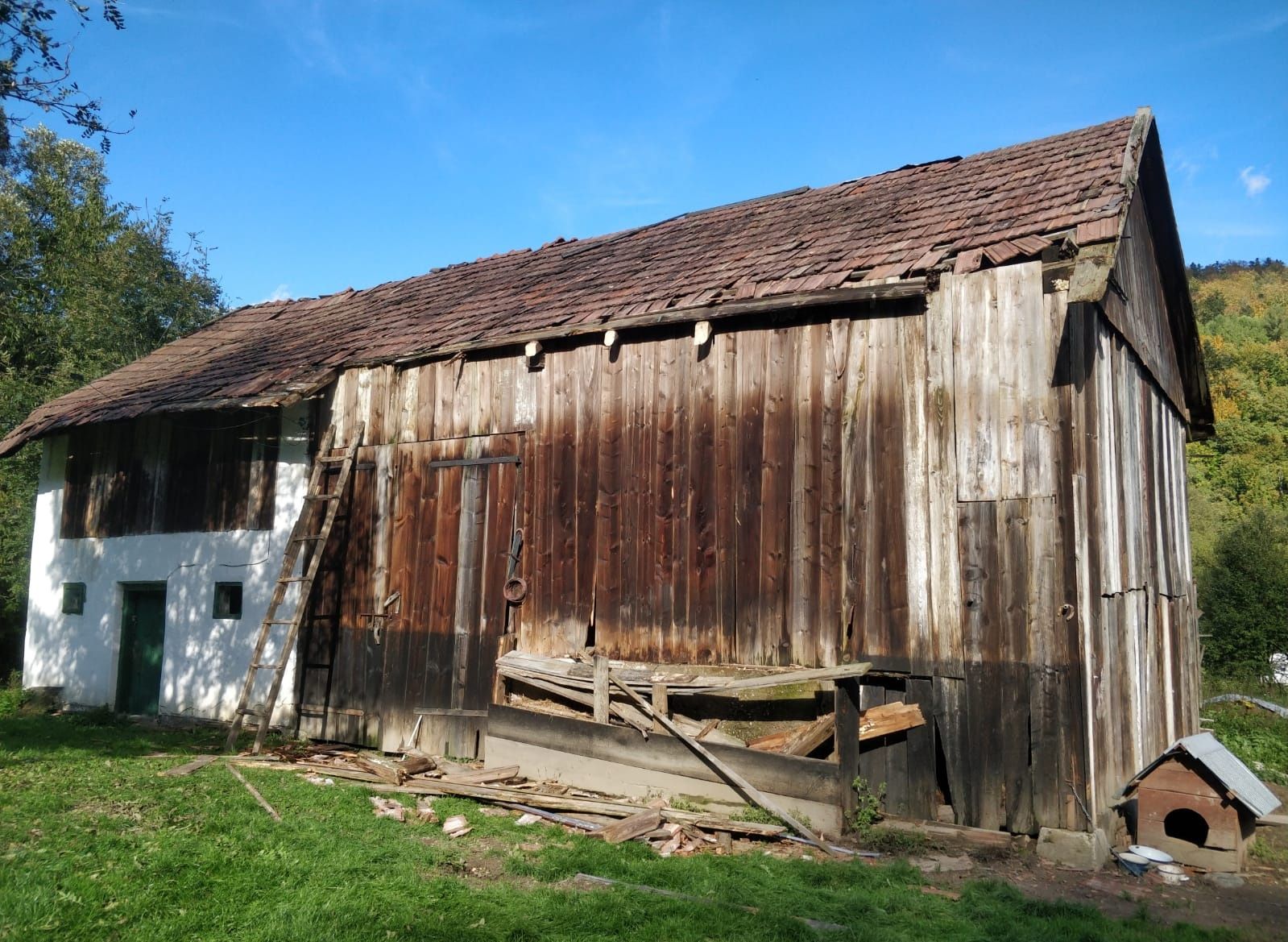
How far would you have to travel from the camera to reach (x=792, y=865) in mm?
6797

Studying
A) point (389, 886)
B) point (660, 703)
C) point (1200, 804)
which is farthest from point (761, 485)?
point (389, 886)

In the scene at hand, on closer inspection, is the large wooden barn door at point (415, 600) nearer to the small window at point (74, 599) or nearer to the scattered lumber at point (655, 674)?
the scattered lumber at point (655, 674)

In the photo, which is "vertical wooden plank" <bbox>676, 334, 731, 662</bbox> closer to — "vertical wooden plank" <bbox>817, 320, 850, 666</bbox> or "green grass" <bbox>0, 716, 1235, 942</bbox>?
"vertical wooden plank" <bbox>817, 320, 850, 666</bbox>

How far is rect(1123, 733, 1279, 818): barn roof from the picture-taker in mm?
7184

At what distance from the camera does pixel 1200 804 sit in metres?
7.33

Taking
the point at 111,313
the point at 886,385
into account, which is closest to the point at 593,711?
the point at 886,385

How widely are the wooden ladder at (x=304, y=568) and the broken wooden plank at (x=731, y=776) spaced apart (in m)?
4.50

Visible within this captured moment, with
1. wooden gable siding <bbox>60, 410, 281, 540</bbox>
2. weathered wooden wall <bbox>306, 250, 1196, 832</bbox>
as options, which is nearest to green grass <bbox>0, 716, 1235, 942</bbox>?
weathered wooden wall <bbox>306, 250, 1196, 832</bbox>

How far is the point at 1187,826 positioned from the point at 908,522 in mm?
3390

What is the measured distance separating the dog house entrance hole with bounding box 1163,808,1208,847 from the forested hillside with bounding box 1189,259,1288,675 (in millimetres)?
Result: 12777

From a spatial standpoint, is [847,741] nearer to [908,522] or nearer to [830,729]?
[830,729]

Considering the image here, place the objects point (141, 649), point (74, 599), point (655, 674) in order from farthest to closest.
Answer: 1. point (74, 599)
2. point (141, 649)
3. point (655, 674)

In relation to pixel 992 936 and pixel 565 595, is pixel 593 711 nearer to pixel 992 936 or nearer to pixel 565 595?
pixel 565 595

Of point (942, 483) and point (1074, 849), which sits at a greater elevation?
point (942, 483)
